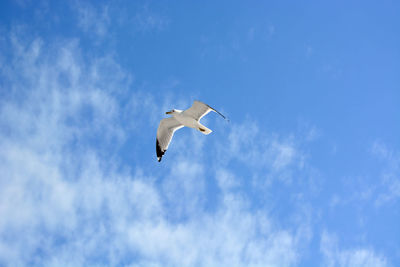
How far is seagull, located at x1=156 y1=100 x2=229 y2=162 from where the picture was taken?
1403cm

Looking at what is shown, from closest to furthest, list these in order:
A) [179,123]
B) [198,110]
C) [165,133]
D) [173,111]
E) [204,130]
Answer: [198,110]
[204,130]
[173,111]
[179,123]
[165,133]

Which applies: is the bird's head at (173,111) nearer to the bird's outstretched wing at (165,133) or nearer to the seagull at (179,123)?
the seagull at (179,123)

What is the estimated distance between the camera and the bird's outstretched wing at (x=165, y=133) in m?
16.1

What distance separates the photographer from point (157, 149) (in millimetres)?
16703

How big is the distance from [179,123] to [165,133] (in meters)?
0.77

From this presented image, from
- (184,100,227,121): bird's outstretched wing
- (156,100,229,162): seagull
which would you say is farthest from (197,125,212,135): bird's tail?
(184,100,227,121): bird's outstretched wing

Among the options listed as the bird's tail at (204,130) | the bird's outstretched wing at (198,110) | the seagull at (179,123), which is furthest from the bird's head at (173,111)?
the bird's tail at (204,130)

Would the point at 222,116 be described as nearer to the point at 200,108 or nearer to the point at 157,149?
the point at 200,108

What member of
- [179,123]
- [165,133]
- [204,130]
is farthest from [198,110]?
[165,133]

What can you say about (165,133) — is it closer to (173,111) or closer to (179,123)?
(179,123)

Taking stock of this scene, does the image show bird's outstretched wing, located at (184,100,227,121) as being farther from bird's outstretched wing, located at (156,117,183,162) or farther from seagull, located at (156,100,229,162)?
bird's outstretched wing, located at (156,117,183,162)

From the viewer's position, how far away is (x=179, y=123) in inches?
635

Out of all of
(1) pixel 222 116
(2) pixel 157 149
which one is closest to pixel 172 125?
(2) pixel 157 149

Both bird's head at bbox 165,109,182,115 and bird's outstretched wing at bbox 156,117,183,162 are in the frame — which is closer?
bird's head at bbox 165,109,182,115
